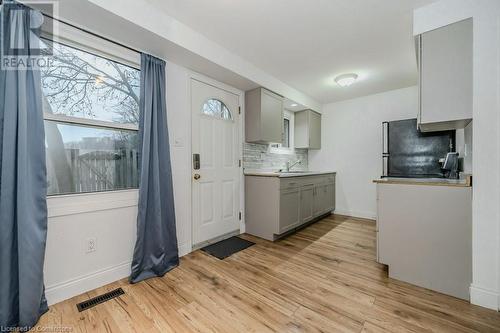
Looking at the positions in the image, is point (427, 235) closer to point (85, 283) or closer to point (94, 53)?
point (85, 283)

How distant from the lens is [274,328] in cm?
135

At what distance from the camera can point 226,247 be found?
2.66 m

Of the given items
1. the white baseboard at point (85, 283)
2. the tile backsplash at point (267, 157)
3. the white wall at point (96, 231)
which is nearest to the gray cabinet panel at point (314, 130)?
the tile backsplash at point (267, 157)

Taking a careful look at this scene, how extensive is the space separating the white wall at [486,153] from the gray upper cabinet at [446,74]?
50mm

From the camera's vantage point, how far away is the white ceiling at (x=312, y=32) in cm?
180

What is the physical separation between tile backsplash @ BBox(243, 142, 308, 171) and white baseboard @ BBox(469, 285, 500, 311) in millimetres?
2696

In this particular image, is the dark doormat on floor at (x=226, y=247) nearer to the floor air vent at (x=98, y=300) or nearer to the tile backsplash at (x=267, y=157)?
the floor air vent at (x=98, y=300)

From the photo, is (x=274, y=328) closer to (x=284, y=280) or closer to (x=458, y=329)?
(x=284, y=280)

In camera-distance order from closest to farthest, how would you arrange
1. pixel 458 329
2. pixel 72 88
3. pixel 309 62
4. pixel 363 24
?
pixel 458 329
pixel 72 88
pixel 363 24
pixel 309 62

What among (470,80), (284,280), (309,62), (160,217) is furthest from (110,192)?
(470,80)

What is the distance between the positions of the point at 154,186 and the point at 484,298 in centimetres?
291

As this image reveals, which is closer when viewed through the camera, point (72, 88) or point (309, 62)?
point (72, 88)

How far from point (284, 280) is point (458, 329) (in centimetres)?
121

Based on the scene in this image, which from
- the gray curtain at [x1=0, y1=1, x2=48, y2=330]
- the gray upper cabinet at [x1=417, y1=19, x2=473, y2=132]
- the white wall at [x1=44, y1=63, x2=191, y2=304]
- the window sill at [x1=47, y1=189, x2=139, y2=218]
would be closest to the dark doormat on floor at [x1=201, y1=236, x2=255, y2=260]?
the white wall at [x1=44, y1=63, x2=191, y2=304]
